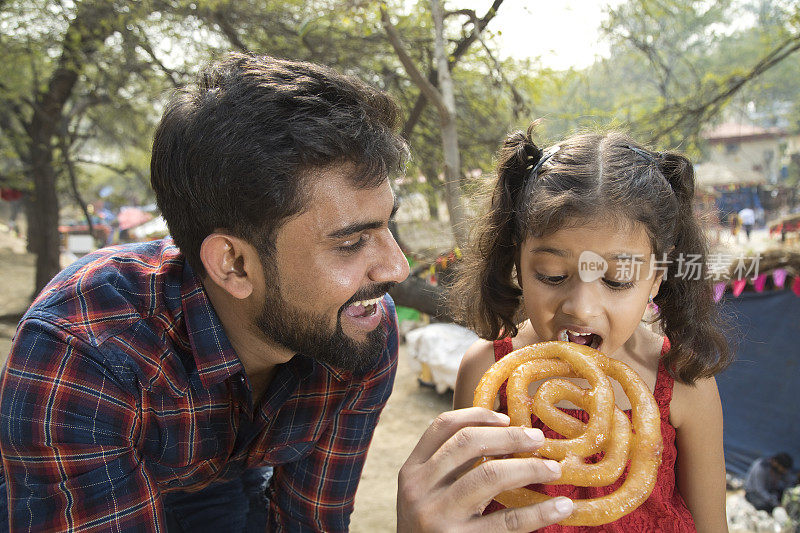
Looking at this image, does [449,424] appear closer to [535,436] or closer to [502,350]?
[535,436]

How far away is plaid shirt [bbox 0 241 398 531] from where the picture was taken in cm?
170

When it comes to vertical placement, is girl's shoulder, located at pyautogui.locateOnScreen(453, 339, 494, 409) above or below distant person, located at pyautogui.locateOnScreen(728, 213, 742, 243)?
below

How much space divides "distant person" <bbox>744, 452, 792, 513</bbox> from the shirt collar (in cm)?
451

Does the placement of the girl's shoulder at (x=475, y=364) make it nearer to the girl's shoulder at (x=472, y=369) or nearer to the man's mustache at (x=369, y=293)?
the girl's shoulder at (x=472, y=369)

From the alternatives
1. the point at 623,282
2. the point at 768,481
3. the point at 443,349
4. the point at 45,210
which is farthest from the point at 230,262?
the point at 45,210

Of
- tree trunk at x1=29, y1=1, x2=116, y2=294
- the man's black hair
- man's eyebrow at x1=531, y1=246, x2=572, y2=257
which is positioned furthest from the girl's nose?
tree trunk at x1=29, y1=1, x2=116, y2=294

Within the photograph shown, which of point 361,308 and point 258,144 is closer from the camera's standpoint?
point 258,144

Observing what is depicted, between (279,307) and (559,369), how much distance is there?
3.25 feet

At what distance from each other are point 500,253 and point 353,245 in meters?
0.66

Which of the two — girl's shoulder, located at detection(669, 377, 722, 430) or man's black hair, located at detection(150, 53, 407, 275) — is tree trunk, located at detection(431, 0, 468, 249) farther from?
girl's shoulder, located at detection(669, 377, 722, 430)

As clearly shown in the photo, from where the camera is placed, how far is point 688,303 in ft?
6.77

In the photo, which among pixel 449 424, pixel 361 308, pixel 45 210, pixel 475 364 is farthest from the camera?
pixel 45 210

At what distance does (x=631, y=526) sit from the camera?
1764 millimetres

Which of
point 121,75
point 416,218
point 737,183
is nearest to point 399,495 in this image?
point 416,218
